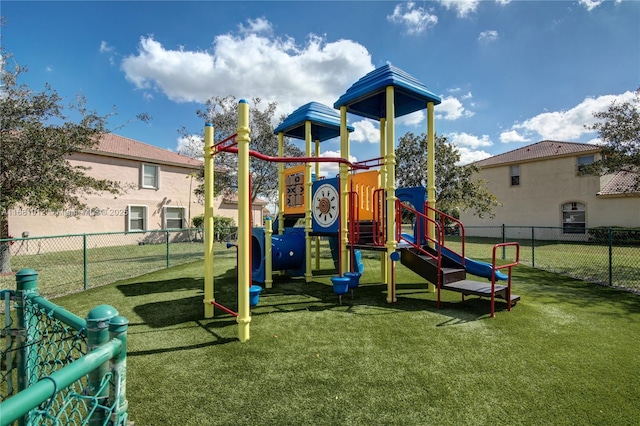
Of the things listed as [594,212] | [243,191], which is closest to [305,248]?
[243,191]

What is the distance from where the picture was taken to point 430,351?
13.1 feet

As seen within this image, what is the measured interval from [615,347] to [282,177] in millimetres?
7813

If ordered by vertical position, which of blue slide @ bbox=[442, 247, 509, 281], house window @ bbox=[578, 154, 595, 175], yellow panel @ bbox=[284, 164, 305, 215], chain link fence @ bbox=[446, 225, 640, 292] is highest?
house window @ bbox=[578, 154, 595, 175]

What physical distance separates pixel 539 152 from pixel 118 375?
26609mm

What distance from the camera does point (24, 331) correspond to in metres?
2.15

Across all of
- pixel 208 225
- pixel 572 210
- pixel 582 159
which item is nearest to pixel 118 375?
pixel 208 225

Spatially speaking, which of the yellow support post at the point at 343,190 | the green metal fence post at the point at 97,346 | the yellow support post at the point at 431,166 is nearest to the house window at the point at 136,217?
the yellow support post at the point at 343,190

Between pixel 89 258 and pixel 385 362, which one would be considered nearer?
pixel 385 362

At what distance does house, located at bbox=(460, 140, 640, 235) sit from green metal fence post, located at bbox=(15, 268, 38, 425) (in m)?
21.7

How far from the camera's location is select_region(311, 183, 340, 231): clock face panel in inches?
300

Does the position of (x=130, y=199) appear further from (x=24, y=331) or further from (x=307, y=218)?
(x=24, y=331)

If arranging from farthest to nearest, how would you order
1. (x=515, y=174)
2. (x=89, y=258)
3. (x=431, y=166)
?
(x=515, y=174) < (x=89, y=258) < (x=431, y=166)

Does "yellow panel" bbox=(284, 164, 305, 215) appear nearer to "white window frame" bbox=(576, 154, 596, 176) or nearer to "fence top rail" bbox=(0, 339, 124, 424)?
"fence top rail" bbox=(0, 339, 124, 424)

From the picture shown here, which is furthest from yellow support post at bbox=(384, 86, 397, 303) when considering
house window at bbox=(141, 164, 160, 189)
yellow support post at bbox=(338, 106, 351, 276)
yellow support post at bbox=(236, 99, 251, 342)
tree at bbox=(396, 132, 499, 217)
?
house window at bbox=(141, 164, 160, 189)
